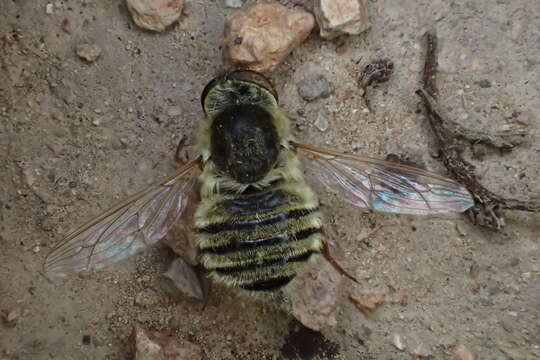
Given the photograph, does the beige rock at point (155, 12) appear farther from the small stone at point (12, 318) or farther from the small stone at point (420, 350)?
the small stone at point (420, 350)

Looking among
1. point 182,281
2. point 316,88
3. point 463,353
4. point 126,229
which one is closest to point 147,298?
point 182,281

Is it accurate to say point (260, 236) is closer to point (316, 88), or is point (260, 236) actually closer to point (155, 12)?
point (316, 88)

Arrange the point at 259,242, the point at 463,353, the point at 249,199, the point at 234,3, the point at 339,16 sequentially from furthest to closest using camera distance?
the point at 234,3 < the point at 339,16 < the point at 463,353 < the point at 249,199 < the point at 259,242

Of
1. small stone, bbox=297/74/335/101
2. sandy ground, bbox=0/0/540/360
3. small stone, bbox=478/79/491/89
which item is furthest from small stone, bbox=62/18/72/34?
small stone, bbox=478/79/491/89

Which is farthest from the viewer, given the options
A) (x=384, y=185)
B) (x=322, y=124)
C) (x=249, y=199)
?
(x=322, y=124)

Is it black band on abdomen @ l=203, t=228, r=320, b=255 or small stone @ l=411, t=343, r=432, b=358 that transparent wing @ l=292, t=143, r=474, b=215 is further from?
small stone @ l=411, t=343, r=432, b=358
